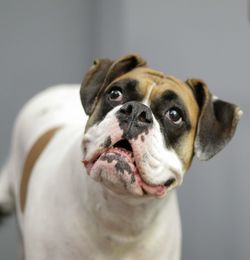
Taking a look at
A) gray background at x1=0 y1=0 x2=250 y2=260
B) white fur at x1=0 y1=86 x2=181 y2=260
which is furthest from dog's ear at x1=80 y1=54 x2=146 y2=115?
gray background at x1=0 y1=0 x2=250 y2=260

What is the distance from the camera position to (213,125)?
1060 mm

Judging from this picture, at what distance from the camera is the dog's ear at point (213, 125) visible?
41.1 inches

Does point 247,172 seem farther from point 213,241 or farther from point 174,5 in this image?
point 174,5

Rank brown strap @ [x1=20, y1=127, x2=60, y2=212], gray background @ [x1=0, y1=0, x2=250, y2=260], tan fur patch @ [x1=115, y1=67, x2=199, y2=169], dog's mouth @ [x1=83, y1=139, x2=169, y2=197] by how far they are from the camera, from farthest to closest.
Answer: gray background @ [x1=0, y1=0, x2=250, y2=260], brown strap @ [x1=20, y1=127, x2=60, y2=212], tan fur patch @ [x1=115, y1=67, x2=199, y2=169], dog's mouth @ [x1=83, y1=139, x2=169, y2=197]

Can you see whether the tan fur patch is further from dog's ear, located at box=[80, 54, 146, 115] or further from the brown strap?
the brown strap

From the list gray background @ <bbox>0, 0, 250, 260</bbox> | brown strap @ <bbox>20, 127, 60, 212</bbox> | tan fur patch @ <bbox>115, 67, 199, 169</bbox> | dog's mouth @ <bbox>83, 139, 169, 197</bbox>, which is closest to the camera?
dog's mouth @ <bbox>83, 139, 169, 197</bbox>

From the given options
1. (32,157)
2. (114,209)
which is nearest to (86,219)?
(114,209)

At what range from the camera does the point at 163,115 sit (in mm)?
1005

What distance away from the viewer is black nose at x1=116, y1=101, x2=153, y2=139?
3.02 feet

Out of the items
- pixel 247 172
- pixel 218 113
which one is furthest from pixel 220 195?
pixel 218 113

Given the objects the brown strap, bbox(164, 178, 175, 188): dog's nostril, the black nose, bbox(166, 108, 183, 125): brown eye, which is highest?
the black nose

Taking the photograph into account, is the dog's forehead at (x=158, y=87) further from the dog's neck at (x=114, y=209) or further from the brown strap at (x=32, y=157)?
the brown strap at (x=32, y=157)

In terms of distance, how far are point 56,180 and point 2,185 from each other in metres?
0.62

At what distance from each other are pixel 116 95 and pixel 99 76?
9 centimetres
